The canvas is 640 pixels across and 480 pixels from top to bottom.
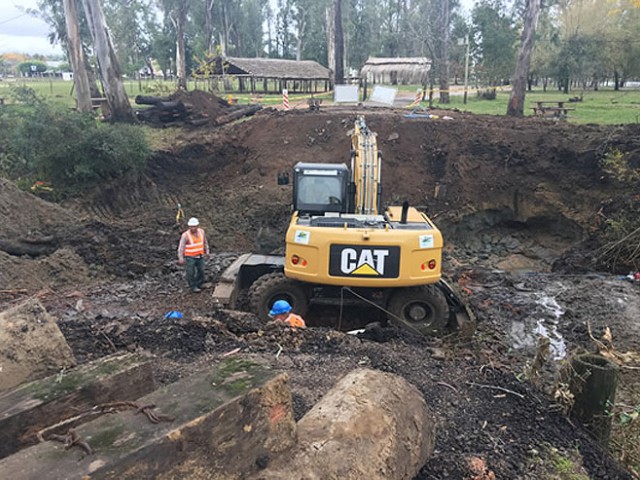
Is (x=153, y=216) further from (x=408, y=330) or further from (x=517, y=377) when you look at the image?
(x=517, y=377)

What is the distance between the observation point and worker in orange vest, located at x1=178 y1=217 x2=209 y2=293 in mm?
9344

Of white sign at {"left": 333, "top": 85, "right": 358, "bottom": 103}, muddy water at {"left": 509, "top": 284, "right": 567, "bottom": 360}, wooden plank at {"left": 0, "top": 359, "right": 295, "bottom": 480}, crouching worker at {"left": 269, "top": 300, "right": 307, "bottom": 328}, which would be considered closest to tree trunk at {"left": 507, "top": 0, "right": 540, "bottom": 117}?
white sign at {"left": 333, "top": 85, "right": 358, "bottom": 103}

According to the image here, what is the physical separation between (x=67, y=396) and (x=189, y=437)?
114cm

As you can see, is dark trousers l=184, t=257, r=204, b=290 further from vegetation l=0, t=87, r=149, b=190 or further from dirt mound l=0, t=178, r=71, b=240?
vegetation l=0, t=87, r=149, b=190

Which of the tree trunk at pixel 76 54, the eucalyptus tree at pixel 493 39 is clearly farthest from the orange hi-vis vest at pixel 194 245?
the eucalyptus tree at pixel 493 39

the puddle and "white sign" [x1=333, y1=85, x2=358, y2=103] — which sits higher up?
"white sign" [x1=333, y1=85, x2=358, y2=103]

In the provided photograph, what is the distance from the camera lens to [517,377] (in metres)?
5.52

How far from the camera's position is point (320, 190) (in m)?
8.98

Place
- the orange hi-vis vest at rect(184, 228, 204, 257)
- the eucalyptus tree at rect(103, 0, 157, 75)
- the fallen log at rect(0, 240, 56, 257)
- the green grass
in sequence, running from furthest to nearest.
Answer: the eucalyptus tree at rect(103, 0, 157, 75) < the green grass < the fallen log at rect(0, 240, 56, 257) < the orange hi-vis vest at rect(184, 228, 204, 257)

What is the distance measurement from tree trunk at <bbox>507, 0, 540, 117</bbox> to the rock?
2030 cm

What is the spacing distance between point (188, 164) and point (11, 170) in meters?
5.22

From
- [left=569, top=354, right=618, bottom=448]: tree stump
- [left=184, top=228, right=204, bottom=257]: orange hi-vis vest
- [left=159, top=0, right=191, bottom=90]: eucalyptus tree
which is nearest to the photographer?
[left=569, top=354, right=618, bottom=448]: tree stump

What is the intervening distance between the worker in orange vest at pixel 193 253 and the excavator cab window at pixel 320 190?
1849mm

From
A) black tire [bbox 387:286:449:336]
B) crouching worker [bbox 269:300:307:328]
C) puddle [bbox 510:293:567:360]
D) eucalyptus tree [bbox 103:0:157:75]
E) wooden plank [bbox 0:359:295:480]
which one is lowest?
puddle [bbox 510:293:567:360]
